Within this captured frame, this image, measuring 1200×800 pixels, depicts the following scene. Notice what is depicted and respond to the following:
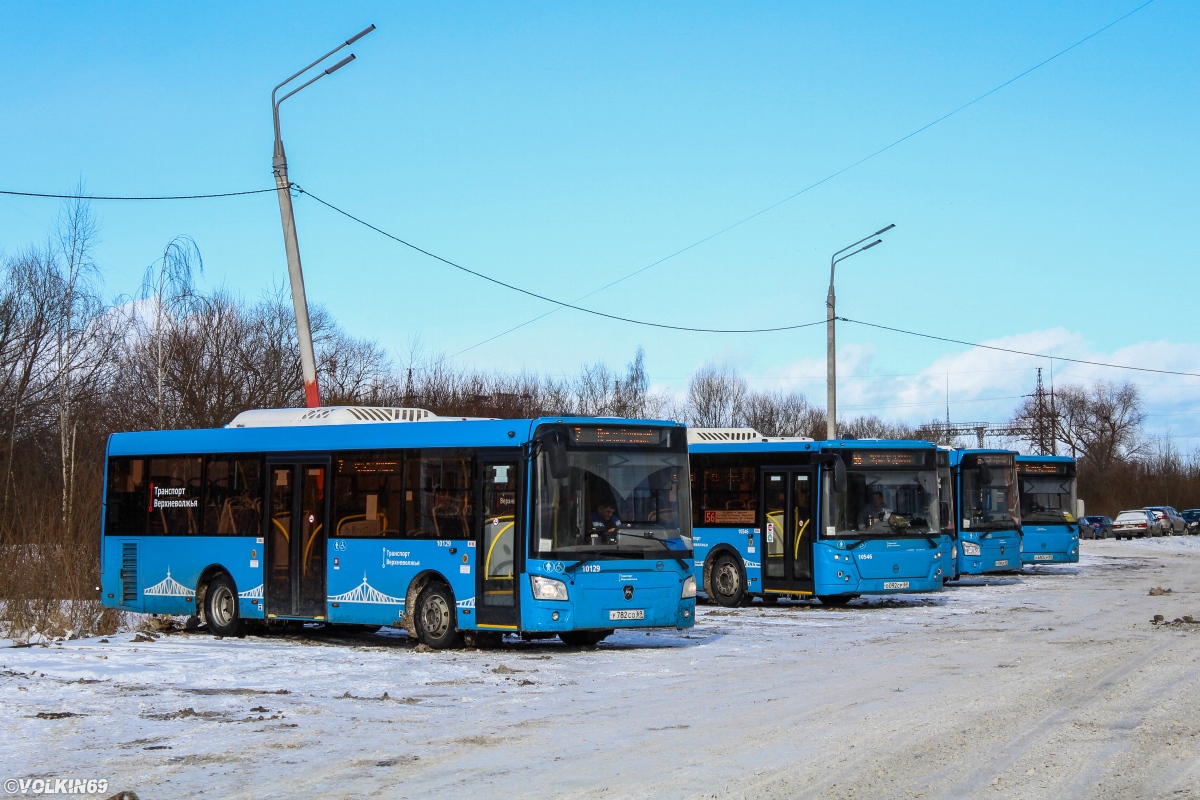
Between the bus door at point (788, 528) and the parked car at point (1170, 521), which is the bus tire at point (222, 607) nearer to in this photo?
the bus door at point (788, 528)

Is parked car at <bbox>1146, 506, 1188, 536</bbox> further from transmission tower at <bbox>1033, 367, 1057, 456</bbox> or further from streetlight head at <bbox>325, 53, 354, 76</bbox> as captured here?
streetlight head at <bbox>325, 53, 354, 76</bbox>

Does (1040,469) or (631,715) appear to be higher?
(1040,469)

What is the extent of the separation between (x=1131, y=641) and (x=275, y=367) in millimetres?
30756

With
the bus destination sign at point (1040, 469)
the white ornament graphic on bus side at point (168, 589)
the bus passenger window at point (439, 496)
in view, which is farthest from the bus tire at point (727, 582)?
the bus destination sign at point (1040, 469)

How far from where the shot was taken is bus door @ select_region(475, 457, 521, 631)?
16078 mm

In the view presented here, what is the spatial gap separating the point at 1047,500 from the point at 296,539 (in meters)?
22.6

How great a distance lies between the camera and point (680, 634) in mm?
18531

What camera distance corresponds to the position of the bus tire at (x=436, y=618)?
54.8 feet

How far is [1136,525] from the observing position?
224 ft

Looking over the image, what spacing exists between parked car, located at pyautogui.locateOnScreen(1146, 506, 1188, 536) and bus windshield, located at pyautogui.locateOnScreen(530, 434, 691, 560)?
198 feet

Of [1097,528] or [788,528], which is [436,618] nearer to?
[788,528]

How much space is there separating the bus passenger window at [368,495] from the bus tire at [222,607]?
2.35 meters

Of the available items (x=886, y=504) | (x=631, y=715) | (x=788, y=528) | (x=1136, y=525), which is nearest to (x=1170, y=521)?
(x=1136, y=525)

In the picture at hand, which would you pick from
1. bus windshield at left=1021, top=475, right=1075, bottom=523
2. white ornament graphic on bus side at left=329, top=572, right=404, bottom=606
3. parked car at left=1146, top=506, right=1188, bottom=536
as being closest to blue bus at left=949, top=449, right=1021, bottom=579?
bus windshield at left=1021, top=475, right=1075, bottom=523
